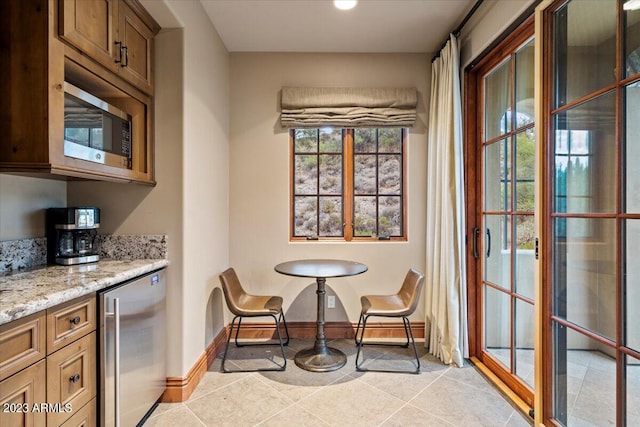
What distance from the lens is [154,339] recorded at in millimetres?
1921

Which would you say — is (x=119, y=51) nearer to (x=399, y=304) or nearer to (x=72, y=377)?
(x=72, y=377)

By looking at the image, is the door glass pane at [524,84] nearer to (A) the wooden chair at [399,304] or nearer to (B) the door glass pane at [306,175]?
(A) the wooden chair at [399,304]

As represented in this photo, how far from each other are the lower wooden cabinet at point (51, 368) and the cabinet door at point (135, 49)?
1252 mm

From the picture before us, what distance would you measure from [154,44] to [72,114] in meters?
0.88

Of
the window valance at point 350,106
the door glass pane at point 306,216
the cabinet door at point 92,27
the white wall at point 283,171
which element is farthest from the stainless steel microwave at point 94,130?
the door glass pane at point 306,216

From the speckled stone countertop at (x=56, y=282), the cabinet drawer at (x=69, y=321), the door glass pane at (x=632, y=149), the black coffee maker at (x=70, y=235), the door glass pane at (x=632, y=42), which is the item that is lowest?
the cabinet drawer at (x=69, y=321)

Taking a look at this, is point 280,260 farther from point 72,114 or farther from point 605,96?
point 605,96

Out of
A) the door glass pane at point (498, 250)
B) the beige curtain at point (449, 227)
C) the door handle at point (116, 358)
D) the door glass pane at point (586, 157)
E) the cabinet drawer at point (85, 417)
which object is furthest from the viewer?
the beige curtain at point (449, 227)

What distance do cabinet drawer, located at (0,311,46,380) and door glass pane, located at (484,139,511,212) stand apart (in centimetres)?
259

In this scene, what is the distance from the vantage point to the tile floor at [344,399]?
74.7 inches

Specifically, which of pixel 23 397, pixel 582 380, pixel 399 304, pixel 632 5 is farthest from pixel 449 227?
pixel 23 397

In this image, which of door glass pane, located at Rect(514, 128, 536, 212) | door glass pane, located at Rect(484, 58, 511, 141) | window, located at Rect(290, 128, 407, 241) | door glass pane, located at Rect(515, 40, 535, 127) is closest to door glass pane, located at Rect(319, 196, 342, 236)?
window, located at Rect(290, 128, 407, 241)

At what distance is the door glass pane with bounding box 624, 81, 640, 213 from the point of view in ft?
→ 4.23

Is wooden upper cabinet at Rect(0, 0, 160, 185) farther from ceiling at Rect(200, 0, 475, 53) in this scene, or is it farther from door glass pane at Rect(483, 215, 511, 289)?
door glass pane at Rect(483, 215, 511, 289)
